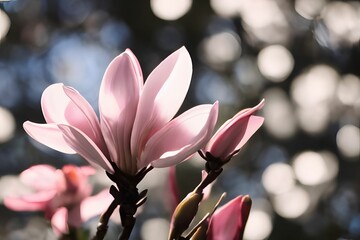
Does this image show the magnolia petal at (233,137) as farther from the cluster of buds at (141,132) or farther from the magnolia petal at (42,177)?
the magnolia petal at (42,177)

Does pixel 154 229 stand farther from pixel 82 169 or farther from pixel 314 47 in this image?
pixel 82 169

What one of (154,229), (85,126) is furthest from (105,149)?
(154,229)

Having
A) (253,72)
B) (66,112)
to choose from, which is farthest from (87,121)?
(253,72)

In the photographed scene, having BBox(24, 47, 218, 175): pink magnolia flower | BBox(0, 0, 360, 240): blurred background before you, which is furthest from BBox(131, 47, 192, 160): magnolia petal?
BBox(0, 0, 360, 240): blurred background

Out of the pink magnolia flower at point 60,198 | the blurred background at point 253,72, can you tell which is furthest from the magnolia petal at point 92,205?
the blurred background at point 253,72

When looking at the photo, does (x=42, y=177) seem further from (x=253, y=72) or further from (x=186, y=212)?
(x=253, y=72)
